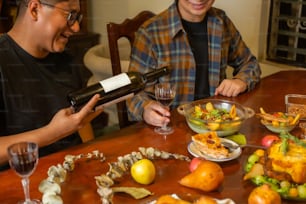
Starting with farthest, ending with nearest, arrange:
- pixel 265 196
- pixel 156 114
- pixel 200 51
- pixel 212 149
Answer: pixel 200 51 → pixel 156 114 → pixel 212 149 → pixel 265 196

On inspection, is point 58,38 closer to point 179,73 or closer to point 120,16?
point 179,73

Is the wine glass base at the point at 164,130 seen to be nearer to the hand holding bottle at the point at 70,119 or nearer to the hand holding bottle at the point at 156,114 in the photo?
the hand holding bottle at the point at 156,114

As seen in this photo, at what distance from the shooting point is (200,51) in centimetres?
180

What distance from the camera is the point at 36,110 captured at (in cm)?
137

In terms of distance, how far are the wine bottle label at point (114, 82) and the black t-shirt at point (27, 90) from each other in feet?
1.01

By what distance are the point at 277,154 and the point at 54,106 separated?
2.66ft

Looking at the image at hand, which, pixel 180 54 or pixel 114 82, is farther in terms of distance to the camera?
pixel 180 54

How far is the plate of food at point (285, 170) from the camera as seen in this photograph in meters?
0.93

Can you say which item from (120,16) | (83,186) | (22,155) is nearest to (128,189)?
(83,186)

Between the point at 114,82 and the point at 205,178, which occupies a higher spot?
the point at 114,82

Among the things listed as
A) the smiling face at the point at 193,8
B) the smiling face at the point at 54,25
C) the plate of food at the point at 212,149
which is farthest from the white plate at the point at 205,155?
the smiling face at the point at 193,8

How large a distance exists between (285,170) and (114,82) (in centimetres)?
55

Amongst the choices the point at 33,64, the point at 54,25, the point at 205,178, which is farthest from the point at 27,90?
the point at 205,178

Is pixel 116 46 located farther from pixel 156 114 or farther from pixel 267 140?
pixel 267 140
